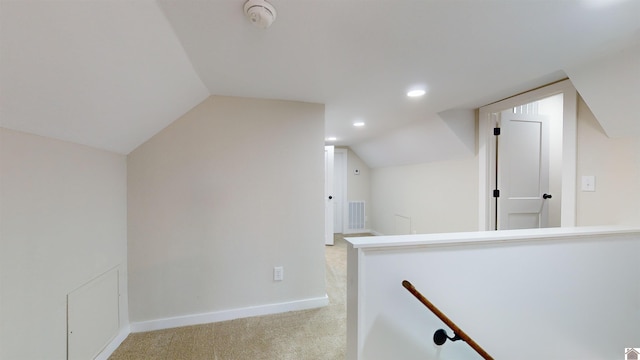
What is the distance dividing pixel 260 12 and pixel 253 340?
224cm

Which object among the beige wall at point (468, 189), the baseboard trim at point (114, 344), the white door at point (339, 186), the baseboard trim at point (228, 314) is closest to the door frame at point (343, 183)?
the white door at point (339, 186)

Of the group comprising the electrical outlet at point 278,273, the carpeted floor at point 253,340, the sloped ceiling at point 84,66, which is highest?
the sloped ceiling at point 84,66

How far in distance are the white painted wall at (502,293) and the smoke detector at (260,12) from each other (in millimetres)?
1161

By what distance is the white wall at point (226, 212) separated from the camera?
204 centimetres

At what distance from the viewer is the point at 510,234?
4.66 feet

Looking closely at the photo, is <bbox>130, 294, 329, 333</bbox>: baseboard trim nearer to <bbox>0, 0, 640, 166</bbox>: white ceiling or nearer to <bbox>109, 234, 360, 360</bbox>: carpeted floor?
<bbox>109, 234, 360, 360</bbox>: carpeted floor

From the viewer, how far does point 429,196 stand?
3713mm

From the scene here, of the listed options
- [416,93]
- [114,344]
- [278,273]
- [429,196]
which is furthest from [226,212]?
[429,196]

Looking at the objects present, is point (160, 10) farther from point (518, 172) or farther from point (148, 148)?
point (518, 172)

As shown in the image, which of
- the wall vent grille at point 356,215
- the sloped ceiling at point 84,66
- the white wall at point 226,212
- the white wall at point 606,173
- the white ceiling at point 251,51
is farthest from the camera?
the wall vent grille at point 356,215

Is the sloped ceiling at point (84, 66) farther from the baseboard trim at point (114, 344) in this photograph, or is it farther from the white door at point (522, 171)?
the white door at point (522, 171)

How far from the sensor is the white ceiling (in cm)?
94

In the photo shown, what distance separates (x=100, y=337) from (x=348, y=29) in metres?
2.57

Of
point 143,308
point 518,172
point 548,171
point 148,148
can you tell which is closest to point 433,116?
point 518,172
